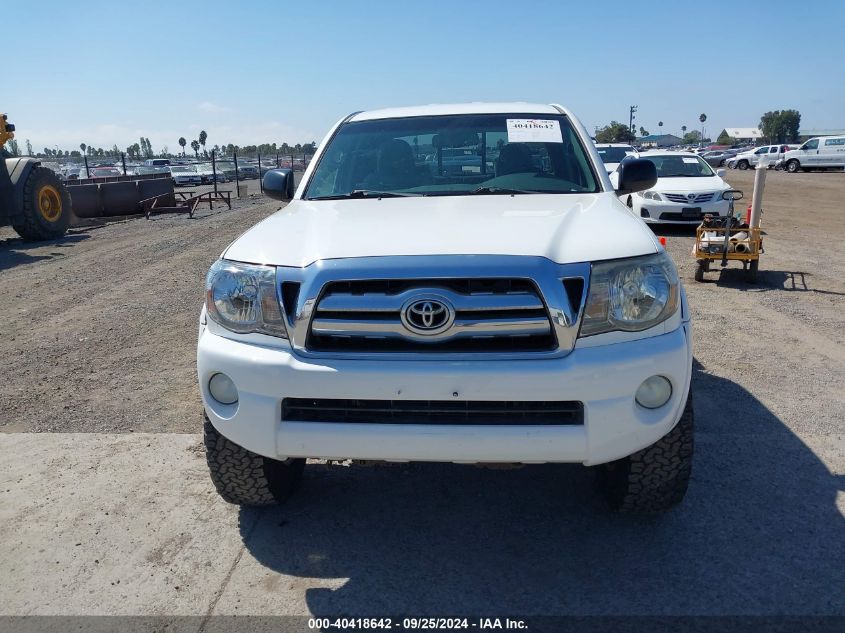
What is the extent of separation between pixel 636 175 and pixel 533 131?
0.66 meters

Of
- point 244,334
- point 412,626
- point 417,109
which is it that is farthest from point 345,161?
point 412,626

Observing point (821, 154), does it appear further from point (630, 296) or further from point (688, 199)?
point (630, 296)

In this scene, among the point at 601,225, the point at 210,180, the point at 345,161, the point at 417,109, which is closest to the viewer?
the point at 601,225

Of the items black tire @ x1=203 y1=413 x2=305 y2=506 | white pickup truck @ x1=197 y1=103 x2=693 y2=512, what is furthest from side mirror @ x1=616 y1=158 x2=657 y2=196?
black tire @ x1=203 y1=413 x2=305 y2=506

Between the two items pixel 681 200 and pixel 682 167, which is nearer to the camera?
pixel 681 200

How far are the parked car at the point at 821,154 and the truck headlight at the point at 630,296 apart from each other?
43.0 m

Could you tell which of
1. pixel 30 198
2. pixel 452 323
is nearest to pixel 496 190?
pixel 452 323

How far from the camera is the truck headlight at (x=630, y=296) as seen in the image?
8.40ft

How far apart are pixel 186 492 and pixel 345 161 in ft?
6.95

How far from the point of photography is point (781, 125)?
12344cm

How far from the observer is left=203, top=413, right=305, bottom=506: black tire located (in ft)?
9.89

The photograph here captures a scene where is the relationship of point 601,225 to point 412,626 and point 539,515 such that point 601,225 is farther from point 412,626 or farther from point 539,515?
point 412,626

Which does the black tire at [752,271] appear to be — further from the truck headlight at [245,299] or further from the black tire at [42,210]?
the black tire at [42,210]

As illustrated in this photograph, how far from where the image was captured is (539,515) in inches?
127
